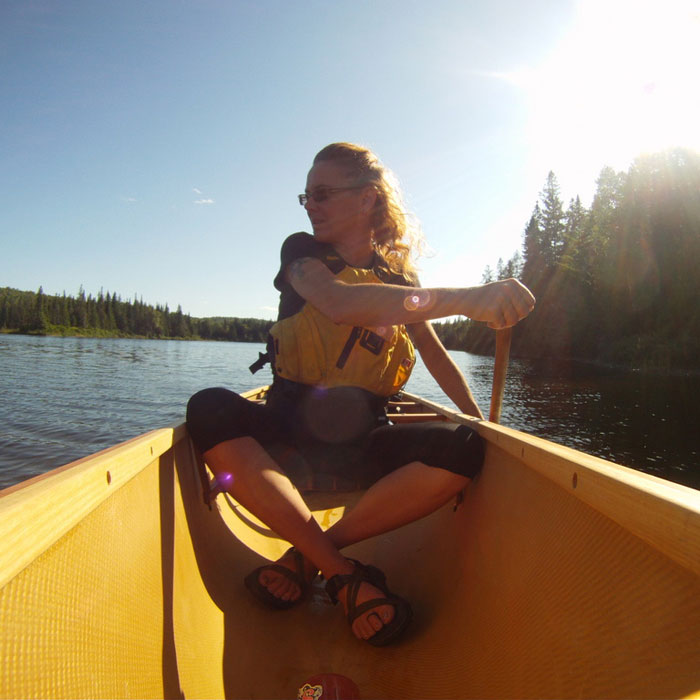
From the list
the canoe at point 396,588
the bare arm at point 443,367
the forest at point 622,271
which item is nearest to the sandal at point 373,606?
the canoe at point 396,588

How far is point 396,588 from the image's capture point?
171cm

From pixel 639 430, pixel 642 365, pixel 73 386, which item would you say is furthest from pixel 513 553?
pixel 642 365

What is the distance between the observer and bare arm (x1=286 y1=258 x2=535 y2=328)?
1.39m

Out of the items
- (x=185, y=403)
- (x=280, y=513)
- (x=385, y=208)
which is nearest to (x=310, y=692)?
(x=280, y=513)

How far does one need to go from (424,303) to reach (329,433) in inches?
24.1

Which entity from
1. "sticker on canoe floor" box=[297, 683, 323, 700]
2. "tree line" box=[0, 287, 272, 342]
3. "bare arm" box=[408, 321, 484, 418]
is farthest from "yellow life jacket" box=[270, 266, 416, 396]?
"tree line" box=[0, 287, 272, 342]

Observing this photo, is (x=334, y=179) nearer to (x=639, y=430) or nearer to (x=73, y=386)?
(x=639, y=430)

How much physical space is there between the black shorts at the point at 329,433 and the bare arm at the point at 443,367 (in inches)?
15.2

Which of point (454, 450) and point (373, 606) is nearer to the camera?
point (373, 606)

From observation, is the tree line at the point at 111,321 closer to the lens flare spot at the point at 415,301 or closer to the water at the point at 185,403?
the water at the point at 185,403

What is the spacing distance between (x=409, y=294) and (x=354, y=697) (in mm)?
1123

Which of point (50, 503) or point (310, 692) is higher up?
point (50, 503)

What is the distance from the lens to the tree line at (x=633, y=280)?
24.3 m

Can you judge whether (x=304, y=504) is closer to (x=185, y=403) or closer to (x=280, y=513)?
(x=280, y=513)
